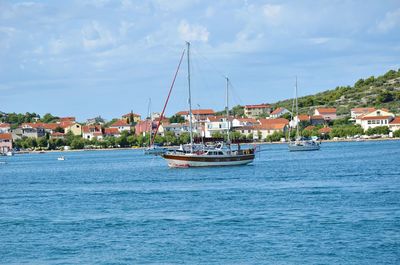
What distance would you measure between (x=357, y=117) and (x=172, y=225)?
4981 inches

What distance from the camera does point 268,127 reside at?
160 metres

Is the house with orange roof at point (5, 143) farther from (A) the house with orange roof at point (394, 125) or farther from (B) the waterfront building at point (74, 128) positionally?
(A) the house with orange roof at point (394, 125)

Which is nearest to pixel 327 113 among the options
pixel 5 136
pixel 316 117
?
pixel 316 117

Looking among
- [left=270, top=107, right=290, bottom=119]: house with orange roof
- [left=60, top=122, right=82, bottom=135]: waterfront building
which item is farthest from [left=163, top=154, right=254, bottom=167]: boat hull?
[left=60, top=122, right=82, bottom=135]: waterfront building

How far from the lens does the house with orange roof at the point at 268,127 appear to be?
15839 cm

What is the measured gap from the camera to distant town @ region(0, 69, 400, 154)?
484 feet

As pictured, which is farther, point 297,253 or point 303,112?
point 303,112

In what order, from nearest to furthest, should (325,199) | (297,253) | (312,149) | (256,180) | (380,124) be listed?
(297,253) → (325,199) → (256,180) → (312,149) → (380,124)

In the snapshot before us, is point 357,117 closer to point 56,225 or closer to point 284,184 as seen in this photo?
point 284,184

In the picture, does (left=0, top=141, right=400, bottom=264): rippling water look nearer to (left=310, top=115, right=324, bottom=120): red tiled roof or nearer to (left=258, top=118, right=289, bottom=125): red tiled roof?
(left=258, top=118, right=289, bottom=125): red tiled roof

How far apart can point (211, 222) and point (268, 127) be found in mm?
128067

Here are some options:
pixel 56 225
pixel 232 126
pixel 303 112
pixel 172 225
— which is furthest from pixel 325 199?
pixel 303 112

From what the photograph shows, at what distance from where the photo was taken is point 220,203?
38781 millimetres

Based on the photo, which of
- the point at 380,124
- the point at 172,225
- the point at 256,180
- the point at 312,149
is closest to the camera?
the point at 172,225
